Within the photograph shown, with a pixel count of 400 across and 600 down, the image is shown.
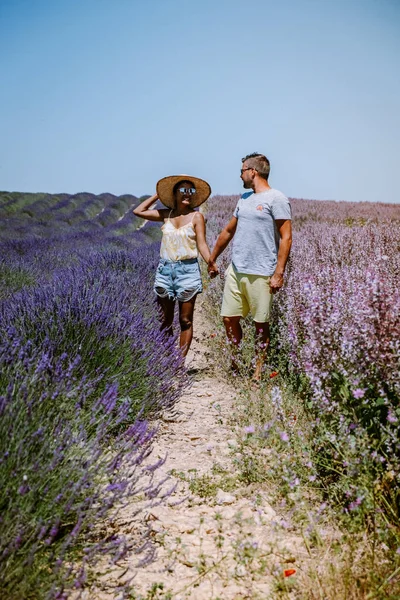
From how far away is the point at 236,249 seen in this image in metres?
3.78

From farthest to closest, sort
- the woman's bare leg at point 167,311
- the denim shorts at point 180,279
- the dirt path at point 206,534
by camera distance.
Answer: the woman's bare leg at point 167,311 → the denim shorts at point 180,279 → the dirt path at point 206,534

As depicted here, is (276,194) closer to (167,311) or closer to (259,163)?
(259,163)

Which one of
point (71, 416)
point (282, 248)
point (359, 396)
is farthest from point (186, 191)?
point (359, 396)

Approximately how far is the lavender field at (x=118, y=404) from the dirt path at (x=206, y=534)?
0.10m

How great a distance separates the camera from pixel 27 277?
646 centimetres

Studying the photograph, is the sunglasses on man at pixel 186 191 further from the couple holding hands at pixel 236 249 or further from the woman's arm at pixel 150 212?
the woman's arm at pixel 150 212

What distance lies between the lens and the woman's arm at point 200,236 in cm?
391

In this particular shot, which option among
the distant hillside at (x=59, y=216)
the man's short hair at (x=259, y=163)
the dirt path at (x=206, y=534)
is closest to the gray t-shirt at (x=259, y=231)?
the man's short hair at (x=259, y=163)

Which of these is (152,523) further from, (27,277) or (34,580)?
(27,277)

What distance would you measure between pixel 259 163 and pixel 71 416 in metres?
2.37

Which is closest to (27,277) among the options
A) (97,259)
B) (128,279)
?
(97,259)

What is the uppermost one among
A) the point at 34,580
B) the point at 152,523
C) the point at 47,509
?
the point at 47,509

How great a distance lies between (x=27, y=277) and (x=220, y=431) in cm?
427

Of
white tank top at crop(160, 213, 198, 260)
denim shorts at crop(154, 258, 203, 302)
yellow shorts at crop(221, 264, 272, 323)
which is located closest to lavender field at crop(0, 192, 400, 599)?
yellow shorts at crop(221, 264, 272, 323)
